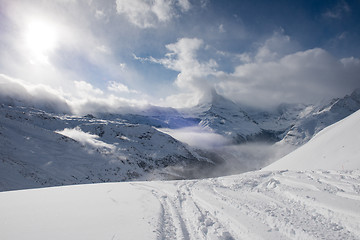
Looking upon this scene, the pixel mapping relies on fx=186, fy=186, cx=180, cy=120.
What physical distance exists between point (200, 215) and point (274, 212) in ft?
8.90

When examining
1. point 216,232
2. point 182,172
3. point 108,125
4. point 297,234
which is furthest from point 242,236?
point 108,125

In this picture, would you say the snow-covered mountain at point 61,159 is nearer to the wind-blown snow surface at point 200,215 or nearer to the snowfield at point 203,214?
the snowfield at point 203,214

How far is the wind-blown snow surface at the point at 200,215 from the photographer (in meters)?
5.34

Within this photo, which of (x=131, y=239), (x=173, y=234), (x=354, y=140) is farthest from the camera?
(x=354, y=140)

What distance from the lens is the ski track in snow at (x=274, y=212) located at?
5367mm

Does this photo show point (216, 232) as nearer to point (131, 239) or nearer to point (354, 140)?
point (131, 239)

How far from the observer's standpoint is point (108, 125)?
15012 cm

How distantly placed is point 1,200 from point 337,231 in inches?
500

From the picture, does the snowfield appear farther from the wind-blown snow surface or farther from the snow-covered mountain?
the snow-covered mountain

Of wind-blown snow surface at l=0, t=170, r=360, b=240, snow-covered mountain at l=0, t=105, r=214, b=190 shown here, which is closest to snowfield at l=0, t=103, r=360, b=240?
wind-blown snow surface at l=0, t=170, r=360, b=240

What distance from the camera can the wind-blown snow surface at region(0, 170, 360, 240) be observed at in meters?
5.34

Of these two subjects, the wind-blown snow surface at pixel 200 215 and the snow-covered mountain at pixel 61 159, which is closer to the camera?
the wind-blown snow surface at pixel 200 215

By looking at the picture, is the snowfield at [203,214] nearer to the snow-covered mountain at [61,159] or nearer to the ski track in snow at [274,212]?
the ski track in snow at [274,212]

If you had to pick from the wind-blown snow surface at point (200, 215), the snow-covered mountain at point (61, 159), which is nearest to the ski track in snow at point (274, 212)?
the wind-blown snow surface at point (200, 215)
